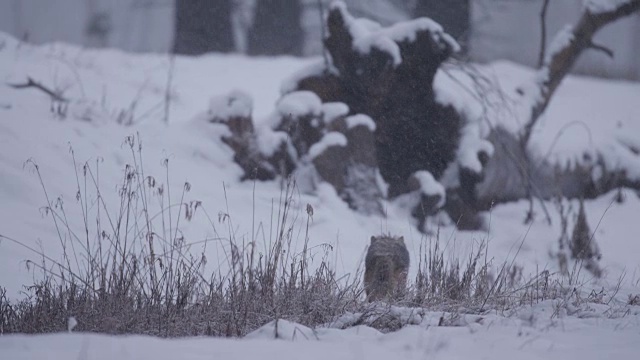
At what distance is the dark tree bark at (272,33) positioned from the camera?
17.5 meters

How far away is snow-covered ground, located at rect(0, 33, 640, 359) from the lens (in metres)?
3.37

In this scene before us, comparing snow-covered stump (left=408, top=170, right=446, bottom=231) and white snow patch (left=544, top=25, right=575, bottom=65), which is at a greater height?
white snow patch (left=544, top=25, right=575, bottom=65)

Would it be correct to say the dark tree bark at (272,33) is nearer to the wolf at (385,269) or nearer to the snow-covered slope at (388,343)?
the wolf at (385,269)

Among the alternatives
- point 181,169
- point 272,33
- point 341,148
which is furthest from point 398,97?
point 272,33

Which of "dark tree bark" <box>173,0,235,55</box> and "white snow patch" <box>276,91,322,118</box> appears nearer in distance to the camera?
"white snow patch" <box>276,91,322,118</box>

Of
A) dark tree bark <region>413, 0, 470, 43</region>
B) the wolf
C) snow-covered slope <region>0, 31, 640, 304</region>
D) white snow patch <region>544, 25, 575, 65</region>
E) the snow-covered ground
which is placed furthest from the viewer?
dark tree bark <region>413, 0, 470, 43</region>

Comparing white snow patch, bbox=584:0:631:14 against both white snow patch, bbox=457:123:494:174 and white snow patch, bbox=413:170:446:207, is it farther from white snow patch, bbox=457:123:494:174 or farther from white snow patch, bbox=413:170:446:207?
white snow patch, bbox=413:170:446:207

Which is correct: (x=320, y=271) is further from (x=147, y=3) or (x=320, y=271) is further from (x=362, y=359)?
(x=147, y=3)

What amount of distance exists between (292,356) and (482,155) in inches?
291

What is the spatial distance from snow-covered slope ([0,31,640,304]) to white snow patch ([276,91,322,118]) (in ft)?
2.82

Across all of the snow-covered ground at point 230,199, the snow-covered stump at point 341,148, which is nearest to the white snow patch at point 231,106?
the snow-covered ground at point 230,199

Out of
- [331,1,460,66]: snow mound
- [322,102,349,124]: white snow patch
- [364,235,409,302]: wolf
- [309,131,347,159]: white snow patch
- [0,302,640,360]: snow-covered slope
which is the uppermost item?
[331,1,460,66]: snow mound

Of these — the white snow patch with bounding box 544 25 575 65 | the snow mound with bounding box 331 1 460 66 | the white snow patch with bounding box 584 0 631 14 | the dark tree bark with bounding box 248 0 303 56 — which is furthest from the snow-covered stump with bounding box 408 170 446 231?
the dark tree bark with bounding box 248 0 303 56

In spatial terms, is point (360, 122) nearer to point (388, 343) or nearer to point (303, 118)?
point (303, 118)
